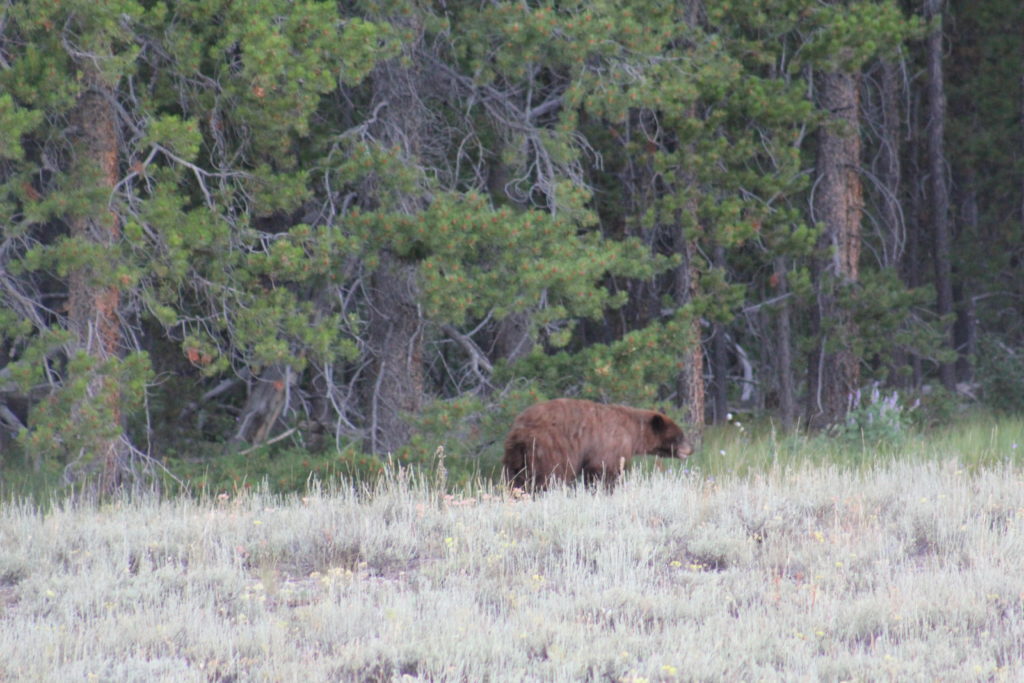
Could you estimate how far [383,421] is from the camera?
1270 cm

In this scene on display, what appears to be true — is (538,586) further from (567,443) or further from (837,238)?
(837,238)

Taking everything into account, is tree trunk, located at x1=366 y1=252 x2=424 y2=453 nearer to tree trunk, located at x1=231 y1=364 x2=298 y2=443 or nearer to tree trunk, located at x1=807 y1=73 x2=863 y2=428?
tree trunk, located at x1=231 y1=364 x2=298 y2=443

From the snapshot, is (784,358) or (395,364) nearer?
(395,364)

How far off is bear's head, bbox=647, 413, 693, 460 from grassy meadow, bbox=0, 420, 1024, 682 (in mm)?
1827

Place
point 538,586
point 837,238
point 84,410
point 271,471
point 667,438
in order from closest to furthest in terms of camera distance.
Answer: point 538,586
point 84,410
point 667,438
point 271,471
point 837,238

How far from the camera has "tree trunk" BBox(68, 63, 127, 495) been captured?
10.2 meters

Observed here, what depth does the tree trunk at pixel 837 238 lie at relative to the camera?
15.7 meters

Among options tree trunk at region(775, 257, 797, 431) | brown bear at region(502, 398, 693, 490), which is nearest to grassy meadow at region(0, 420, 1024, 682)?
brown bear at region(502, 398, 693, 490)

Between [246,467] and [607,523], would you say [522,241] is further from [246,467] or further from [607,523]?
[607,523]

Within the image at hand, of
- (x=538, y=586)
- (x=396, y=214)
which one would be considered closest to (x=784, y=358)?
(x=396, y=214)

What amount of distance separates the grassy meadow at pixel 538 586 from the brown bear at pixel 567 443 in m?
0.78

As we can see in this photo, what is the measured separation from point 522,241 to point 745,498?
443 centimetres

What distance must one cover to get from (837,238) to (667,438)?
669 cm

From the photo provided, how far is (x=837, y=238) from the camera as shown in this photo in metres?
16.1
